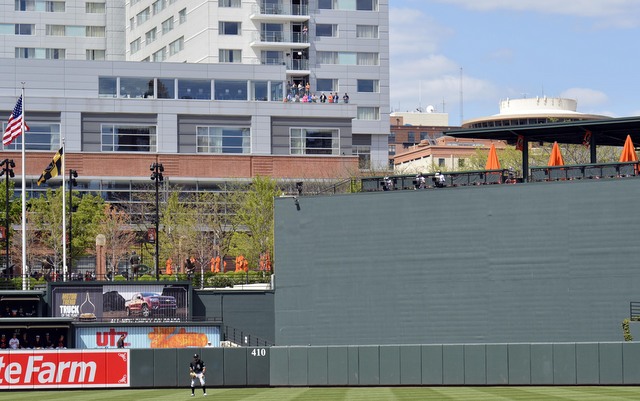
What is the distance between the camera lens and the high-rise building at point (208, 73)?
325 feet

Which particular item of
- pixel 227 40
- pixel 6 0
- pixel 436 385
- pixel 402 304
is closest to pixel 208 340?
pixel 402 304

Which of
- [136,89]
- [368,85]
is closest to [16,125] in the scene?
[136,89]

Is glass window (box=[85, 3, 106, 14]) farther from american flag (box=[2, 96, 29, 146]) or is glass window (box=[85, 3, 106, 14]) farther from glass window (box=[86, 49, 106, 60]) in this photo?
american flag (box=[2, 96, 29, 146])

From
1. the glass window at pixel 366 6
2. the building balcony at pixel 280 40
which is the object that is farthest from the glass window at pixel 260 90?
the glass window at pixel 366 6

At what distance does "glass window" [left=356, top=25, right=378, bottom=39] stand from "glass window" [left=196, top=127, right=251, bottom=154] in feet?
67.4

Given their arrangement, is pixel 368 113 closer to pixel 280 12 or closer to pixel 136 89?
Answer: pixel 280 12

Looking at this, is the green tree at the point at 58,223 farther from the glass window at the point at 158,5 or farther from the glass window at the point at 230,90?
the glass window at the point at 158,5

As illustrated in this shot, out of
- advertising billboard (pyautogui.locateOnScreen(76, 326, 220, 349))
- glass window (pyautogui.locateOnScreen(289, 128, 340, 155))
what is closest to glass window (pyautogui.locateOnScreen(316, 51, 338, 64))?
glass window (pyautogui.locateOnScreen(289, 128, 340, 155))

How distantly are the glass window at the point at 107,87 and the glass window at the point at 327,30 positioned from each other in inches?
918

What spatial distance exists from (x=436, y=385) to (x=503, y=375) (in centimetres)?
289

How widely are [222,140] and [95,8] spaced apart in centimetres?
3613

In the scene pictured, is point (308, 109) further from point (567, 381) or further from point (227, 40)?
point (567, 381)

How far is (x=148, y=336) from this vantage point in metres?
60.7

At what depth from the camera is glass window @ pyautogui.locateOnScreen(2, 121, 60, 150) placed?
319 ft
